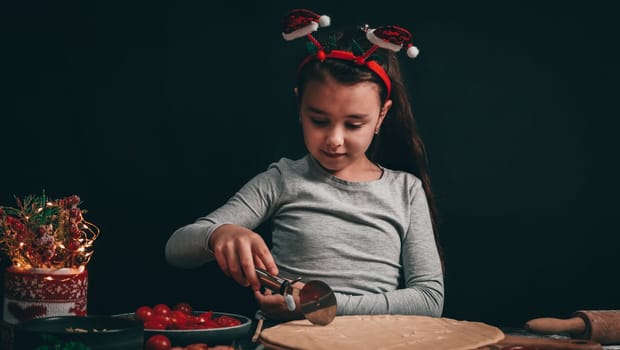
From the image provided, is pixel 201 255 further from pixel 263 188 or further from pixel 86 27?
pixel 86 27

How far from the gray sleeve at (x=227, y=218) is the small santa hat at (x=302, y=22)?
337mm

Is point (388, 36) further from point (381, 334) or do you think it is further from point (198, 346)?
point (198, 346)

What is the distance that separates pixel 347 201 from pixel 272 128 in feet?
1.10

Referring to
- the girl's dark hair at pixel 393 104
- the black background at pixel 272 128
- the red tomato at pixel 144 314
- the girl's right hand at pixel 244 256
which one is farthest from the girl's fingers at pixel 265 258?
the black background at pixel 272 128

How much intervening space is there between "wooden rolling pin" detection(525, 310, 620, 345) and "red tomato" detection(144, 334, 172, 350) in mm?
665

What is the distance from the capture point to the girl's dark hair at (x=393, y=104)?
1.58m

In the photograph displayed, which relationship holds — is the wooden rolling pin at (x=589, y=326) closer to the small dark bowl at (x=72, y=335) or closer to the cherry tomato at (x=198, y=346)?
the cherry tomato at (x=198, y=346)

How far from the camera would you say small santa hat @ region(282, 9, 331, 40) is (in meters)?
1.54

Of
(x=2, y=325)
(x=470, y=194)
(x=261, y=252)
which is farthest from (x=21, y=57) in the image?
(x=470, y=194)

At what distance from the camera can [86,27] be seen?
1766 mm

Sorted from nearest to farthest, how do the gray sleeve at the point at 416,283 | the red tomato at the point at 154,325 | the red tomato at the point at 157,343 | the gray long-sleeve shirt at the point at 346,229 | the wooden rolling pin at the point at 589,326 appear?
the red tomato at the point at 157,343, the red tomato at the point at 154,325, the wooden rolling pin at the point at 589,326, the gray sleeve at the point at 416,283, the gray long-sleeve shirt at the point at 346,229

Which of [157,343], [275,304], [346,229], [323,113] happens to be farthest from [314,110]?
[157,343]

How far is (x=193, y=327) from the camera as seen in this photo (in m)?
1.25

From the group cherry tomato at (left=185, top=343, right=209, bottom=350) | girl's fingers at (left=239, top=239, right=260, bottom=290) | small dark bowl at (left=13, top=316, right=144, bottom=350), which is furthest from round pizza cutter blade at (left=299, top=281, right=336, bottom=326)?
small dark bowl at (left=13, top=316, right=144, bottom=350)
